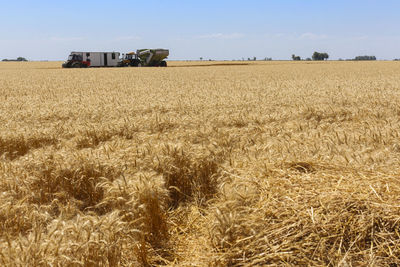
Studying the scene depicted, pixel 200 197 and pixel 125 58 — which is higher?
pixel 125 58

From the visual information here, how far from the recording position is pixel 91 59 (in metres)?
52.1

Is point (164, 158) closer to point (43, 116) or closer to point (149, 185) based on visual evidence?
point (149, 185)

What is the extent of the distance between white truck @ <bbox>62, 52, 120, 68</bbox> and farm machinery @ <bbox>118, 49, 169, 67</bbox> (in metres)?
1.39

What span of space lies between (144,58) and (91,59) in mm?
7636

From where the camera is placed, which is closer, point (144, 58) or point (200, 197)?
point (200, 197)

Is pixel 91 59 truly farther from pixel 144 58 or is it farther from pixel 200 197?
pixel 200 197

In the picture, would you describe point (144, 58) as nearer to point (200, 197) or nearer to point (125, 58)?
point (125, 58)

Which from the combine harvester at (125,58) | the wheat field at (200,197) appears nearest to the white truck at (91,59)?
the combine harvester at (125,58)

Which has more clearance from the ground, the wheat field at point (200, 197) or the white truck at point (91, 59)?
the white truck at point (91, 59)

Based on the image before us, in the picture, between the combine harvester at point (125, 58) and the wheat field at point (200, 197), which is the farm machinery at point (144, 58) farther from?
the wheat field at point (200, 197)

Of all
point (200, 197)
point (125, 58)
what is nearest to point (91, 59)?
point (125, 58)

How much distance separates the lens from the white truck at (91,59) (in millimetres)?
50344

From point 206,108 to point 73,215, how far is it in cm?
586

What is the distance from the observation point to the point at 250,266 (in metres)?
2.77
